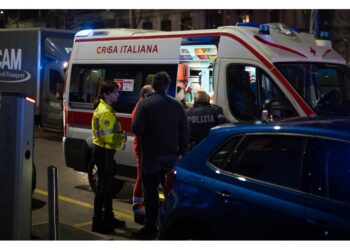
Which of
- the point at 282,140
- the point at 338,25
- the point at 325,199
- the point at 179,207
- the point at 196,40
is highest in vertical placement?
the point at 338,25

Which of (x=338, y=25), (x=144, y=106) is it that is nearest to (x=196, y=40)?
(x=144, y=106)

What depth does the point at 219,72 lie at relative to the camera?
7.05 meters

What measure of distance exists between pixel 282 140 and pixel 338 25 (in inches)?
881

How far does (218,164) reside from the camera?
4168 mm

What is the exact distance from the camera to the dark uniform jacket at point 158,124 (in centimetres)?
563

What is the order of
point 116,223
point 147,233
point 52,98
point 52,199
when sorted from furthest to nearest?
point 52,98, point 116,223, point 147,233, point 52,199

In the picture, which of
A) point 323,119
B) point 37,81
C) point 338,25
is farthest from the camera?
point 338,25

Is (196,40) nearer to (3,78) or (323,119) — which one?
(323,119)

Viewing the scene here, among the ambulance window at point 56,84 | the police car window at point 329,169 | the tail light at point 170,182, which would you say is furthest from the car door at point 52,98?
the police car window at point 329,169

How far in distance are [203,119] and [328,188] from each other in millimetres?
3306

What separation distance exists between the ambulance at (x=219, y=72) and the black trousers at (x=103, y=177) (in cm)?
134

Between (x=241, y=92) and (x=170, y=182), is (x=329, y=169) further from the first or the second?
(x=241, y=92)

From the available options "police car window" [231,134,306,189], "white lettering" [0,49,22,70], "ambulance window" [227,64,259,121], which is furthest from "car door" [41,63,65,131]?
"police car window" [231,134,306,189]

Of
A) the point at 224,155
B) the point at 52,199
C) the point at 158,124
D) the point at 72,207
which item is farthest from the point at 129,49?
the point at 224,155
